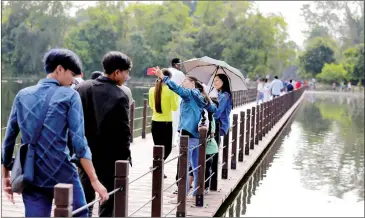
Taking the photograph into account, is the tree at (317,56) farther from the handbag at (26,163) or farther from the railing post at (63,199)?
the railing post at (63,199)

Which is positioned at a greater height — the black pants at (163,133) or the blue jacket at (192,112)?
the blue jacket at (192,112)

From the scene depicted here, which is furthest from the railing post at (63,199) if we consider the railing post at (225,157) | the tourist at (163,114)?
the railing post at (225,157)

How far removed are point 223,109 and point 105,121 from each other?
2967 mm

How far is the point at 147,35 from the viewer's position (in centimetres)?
7694

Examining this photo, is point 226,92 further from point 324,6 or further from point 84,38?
point 324,6

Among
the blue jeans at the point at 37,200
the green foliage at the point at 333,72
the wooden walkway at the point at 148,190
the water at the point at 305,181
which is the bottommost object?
the water at the point at 305,181

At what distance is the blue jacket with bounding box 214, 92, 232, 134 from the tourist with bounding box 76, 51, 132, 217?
9.05ft

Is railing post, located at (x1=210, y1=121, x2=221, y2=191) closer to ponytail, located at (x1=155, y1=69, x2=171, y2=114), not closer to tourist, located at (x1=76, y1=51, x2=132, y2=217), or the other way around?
ponytail, located at (x1=155, y1=69, x2=171, y2=114)

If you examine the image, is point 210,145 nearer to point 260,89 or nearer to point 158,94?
point 158,94

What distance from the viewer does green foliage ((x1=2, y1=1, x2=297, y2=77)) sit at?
6475 centimetres

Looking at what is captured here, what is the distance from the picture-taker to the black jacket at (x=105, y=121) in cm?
454

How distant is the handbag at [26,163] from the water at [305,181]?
4.54 meters

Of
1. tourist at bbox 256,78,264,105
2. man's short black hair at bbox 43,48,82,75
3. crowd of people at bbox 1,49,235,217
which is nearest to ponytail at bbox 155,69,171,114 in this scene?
crowd of people at bbox 1,49,235,217

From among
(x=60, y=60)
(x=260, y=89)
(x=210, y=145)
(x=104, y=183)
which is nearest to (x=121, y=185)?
(x=104, y=183)
